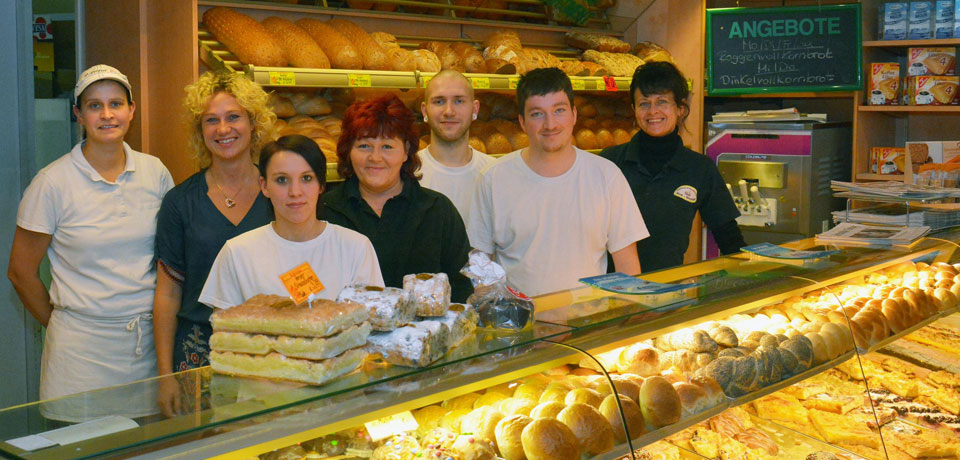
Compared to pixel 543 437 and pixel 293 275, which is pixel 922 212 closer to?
pixel 543 437

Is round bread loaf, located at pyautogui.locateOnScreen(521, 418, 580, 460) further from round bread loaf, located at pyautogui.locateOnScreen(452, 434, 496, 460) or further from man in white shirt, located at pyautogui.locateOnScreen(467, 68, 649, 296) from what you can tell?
man in white shirt, located at pyautogui.locateOnScreen(467, 68, 649, 296)

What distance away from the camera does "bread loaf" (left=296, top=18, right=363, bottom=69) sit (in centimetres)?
395

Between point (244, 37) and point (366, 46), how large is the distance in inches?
24.4

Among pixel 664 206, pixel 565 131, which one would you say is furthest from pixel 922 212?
pixel 565 131

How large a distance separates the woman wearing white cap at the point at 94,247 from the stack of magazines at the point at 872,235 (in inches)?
92.6

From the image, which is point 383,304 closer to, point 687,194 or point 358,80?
point 687,194

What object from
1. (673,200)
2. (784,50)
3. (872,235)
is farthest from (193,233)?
(784,50)

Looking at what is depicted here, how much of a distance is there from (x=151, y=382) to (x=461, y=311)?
596 millimetres

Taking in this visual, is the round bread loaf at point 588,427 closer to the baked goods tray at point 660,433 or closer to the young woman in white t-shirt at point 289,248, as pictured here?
the baked goods tray at point 660,433

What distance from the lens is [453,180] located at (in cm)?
331

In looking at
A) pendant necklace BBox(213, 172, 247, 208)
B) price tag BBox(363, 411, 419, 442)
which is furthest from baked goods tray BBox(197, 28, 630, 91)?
price tag BBox(363, 411, 419, 442)

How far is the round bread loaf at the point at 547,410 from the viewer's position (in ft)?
5.93

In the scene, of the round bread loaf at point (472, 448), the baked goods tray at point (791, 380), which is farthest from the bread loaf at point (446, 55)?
the round bread loaf at point (472, 448)

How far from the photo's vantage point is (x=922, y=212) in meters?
3.24
